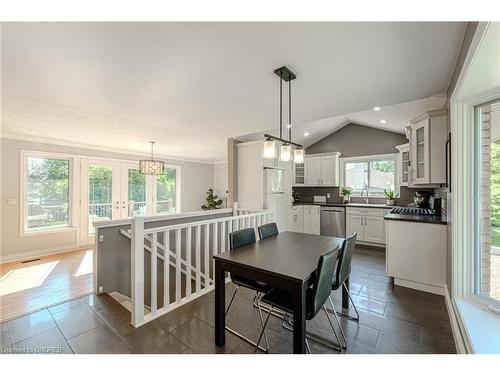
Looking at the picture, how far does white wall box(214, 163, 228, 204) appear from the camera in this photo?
25.5ft

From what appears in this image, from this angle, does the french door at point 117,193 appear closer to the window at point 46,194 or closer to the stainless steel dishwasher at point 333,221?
the window at point 46,194

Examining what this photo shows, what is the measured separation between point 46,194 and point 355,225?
264 inches

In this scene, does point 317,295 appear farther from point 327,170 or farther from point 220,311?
point 327,170

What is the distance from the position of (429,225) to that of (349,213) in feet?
7.53

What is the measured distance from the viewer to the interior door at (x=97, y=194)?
496 cm

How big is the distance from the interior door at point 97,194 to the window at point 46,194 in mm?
302

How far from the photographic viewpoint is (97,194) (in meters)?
5.20

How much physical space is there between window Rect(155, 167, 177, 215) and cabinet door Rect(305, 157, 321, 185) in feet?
13.6

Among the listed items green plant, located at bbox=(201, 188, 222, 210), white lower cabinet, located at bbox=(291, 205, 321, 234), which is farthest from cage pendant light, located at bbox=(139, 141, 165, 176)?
white lower cabinet, located at bbox=(291, 205, 321, 234)

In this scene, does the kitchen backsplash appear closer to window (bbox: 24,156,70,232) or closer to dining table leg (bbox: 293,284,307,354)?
dining table leg (bbox: 293,284,307,354)

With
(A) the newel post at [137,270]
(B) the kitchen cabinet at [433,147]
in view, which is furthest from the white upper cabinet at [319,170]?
(A) the newel post at [137,270]

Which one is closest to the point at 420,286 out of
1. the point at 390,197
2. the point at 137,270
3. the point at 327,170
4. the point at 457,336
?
the point at 457,336
